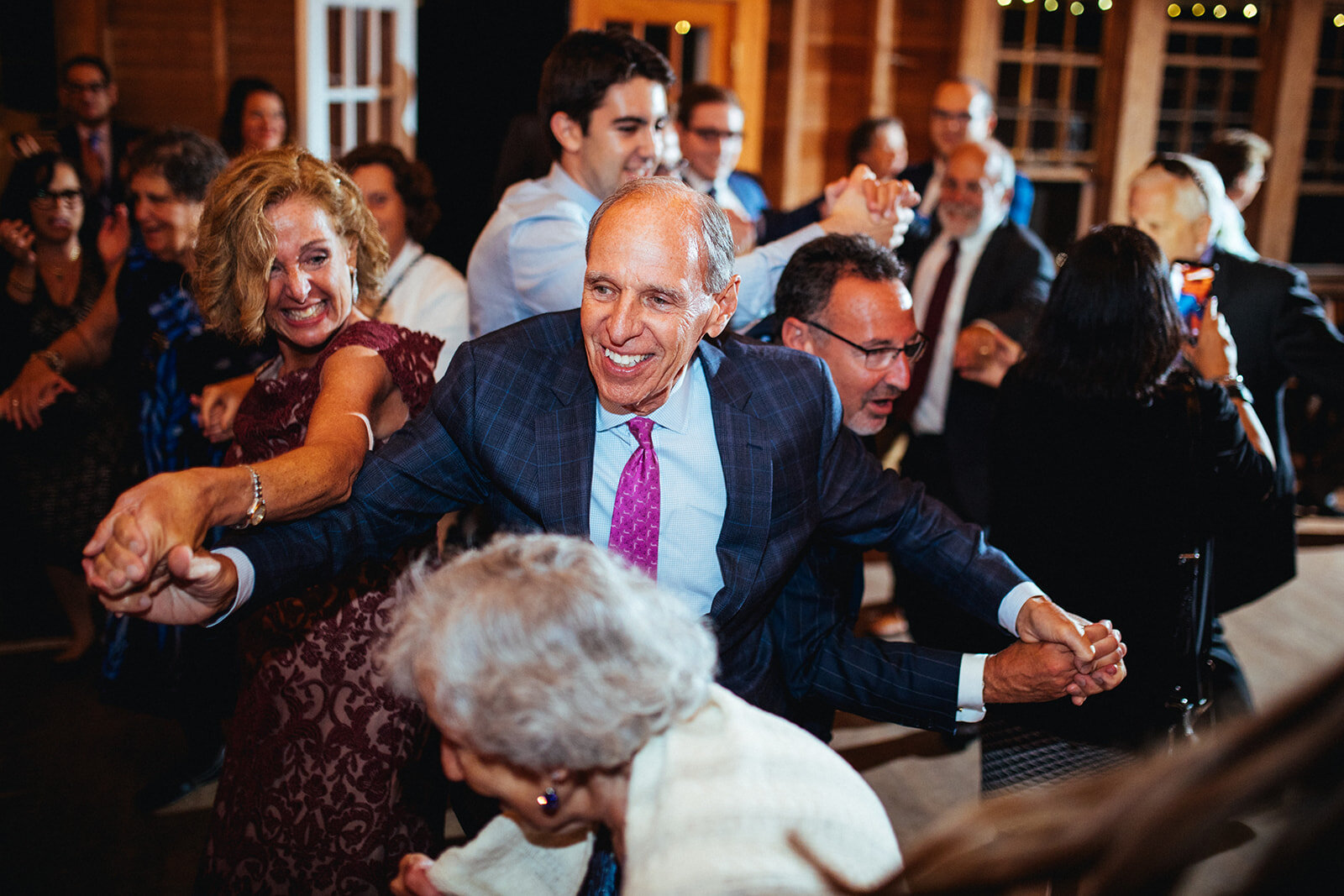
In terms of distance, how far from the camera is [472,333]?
117 inches

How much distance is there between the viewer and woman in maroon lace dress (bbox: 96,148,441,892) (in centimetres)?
163

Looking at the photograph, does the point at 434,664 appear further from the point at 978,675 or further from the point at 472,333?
the point at 472,333

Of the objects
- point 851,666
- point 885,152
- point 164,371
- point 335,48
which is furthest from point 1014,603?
point 335,48

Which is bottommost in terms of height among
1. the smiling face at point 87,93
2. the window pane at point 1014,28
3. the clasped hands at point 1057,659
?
the clasped hands at point 1057,659

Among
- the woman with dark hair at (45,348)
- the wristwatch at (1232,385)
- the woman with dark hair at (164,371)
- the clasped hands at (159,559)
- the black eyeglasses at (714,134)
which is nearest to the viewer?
the clasped hands at (159,559)

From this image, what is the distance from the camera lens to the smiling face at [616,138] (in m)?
2.65

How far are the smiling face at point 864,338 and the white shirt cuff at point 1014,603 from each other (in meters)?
0.56

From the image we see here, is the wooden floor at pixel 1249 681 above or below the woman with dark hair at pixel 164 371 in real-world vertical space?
below

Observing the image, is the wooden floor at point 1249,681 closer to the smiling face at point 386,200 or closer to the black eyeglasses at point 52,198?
the smiling face at point 386,200

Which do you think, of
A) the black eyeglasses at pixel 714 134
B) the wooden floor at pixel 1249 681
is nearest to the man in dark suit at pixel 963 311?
the wooden floor at pixel 1249 681

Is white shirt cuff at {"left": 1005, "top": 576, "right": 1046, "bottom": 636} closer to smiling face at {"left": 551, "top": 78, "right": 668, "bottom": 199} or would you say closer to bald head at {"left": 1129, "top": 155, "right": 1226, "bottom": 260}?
smiling face at {"left": 551, "top": 78, "right": 668, "bottom": 199}

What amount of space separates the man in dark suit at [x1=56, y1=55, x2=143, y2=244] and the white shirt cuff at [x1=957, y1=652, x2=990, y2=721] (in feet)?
14.7

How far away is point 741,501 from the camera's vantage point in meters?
1.54

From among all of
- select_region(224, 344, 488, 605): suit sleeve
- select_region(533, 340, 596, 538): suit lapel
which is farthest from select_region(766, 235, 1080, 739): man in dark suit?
select_region(224, 344, 488, 605): suit sleeve
